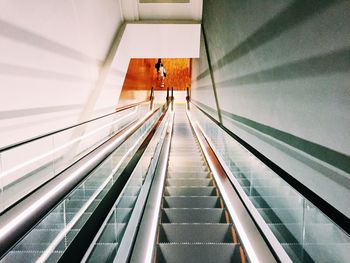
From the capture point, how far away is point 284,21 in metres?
3.10

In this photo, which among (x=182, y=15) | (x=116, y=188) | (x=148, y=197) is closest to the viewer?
(x=116, y=188)

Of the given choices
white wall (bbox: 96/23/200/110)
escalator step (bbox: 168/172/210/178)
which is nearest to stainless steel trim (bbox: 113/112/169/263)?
escalator step (bbox: 168/172/210/178)

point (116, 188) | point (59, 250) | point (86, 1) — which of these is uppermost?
point (86, 1)

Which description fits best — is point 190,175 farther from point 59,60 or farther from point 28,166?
point 59,60

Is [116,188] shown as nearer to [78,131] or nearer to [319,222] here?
[319,222]

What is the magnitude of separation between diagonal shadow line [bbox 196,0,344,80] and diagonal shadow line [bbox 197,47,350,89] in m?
0.35

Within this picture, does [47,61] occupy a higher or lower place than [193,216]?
higher

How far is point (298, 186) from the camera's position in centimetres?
159

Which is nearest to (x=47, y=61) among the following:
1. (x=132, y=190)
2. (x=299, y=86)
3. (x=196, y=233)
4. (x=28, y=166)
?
(x=28, y=166)

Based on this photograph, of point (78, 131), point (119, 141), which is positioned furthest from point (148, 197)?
point (78, 131)

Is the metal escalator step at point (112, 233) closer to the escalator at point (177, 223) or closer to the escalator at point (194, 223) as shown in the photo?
the escalator at point (177, 223)

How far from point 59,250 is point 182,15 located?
712cm

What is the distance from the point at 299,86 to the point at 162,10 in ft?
19.2

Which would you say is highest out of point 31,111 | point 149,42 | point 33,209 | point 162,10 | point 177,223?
point 162,10
